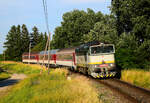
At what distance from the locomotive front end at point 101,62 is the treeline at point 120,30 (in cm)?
122

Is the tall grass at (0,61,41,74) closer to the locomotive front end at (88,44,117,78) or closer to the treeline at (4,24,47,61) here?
the locomotive front end at (88,44,117,78)

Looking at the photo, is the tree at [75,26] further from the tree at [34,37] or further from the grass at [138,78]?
the tree at [34,37]

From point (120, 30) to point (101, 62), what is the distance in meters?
15.3

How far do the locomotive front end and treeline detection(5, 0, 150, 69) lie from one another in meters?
1.22

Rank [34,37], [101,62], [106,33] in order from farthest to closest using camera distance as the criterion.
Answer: [34,37] < [106,33] < [101,62]

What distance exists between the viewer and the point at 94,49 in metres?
15.0

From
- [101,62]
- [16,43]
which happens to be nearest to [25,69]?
[101,62]

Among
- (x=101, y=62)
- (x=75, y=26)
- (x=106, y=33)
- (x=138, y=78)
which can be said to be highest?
(x=75, y=26)

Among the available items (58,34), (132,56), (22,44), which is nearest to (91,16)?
(58,34)

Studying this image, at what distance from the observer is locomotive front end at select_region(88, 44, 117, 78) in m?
14.6

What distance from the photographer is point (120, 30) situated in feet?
94.0

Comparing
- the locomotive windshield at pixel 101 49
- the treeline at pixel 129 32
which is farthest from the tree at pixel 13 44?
the locomotive windshield at pixel 101 49

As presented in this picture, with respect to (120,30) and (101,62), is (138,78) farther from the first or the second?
(120,30)

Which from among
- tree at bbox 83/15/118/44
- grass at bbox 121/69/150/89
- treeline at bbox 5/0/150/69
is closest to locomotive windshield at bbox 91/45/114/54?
treeline at bbox 5/0/150/69
